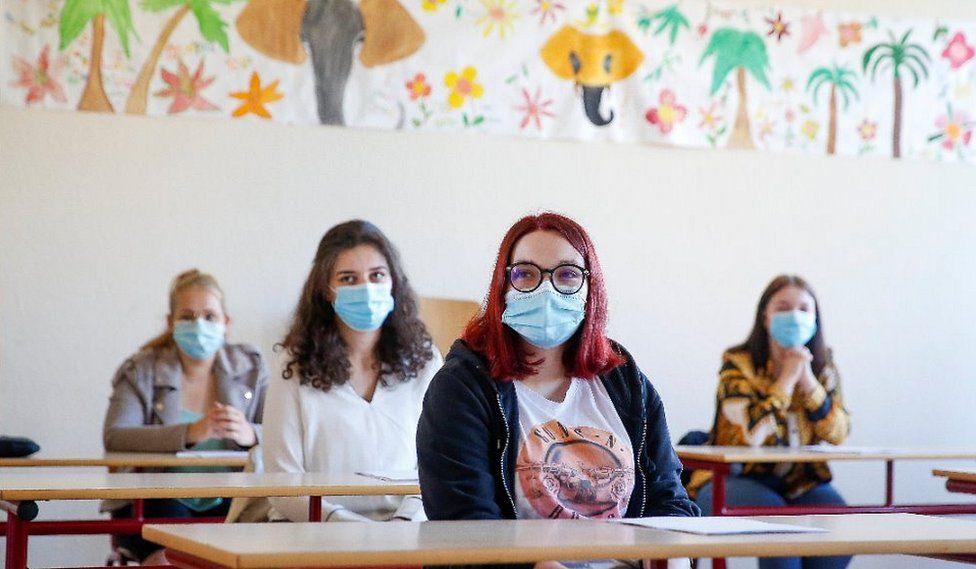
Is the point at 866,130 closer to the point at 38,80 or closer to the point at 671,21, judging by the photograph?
the point at 671,21

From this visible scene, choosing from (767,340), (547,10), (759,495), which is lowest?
(759,495)

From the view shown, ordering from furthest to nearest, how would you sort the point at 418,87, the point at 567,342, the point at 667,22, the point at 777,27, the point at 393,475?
the point at 777,27 → the point at 667,22 → the point at 418,87 → the point at 393,475 → the point at 567,342

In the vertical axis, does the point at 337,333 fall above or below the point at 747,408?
above

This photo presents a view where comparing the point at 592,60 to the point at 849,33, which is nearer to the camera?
the point at 592,60

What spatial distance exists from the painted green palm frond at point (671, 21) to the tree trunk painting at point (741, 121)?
0.92 ft

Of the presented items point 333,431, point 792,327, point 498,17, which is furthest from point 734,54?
point 333,431

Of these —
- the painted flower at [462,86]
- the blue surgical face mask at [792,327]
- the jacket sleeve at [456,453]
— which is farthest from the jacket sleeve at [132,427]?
the blue surgical face mask at [792,327]

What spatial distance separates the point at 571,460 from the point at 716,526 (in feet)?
1.10

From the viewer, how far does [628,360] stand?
7.45 feet

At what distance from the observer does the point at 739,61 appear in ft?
16.4

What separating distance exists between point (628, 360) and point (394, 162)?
250 cm

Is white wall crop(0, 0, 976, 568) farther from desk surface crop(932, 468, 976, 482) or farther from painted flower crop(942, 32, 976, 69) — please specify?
desk surface crop(932, 468, 976, 482)

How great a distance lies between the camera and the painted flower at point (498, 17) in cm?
471

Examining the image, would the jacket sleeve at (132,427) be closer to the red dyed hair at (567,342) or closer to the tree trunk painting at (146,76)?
the tree trunk painting at (146,76)
